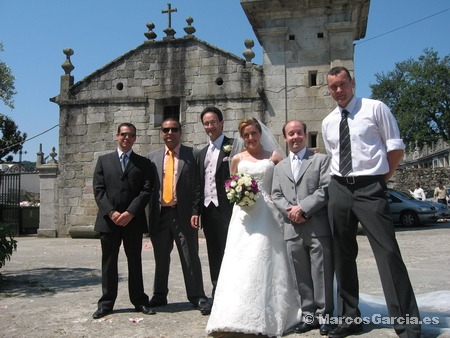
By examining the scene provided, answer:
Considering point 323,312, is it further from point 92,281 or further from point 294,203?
point 92,281

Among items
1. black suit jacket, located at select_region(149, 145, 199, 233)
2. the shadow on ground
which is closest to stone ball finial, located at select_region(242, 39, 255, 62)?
the shadow on ground

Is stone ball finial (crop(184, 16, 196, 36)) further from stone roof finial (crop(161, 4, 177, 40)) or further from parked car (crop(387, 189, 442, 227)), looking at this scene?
parked car (crop(387, 189, 442, 227))

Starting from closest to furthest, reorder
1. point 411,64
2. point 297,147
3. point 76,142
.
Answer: point 297,147 < point 76,142 < point 411,64

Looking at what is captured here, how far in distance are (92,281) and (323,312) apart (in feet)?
13.5

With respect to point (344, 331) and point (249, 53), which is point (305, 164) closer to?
point (344, 331)

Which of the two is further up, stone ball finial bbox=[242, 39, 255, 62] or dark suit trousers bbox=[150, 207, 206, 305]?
stone ball finial bbox=[242, 39, 255, 62]

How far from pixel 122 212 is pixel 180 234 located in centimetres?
74

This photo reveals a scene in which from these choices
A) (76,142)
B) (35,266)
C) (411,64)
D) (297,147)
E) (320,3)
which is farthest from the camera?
(411,64)

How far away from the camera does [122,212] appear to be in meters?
4.79

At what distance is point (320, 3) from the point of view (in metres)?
12.0

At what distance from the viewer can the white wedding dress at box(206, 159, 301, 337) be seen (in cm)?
385

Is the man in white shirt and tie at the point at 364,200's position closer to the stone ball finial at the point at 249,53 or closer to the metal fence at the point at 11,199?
the stone ball finial at the point at 249,53

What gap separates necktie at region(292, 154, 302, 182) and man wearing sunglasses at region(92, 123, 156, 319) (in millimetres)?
1658

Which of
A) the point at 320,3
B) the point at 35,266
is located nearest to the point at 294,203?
the point at 35,266
